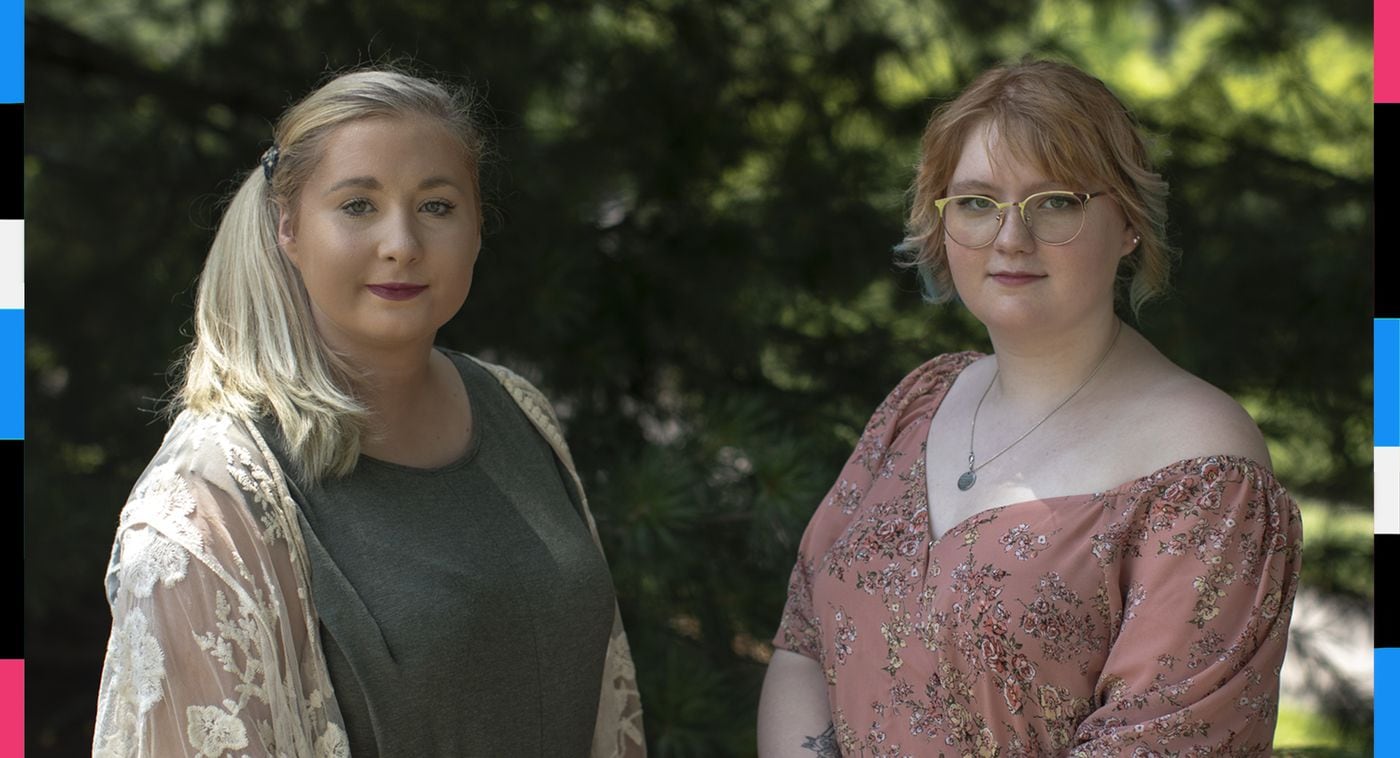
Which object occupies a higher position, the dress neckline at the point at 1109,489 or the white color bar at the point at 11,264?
the white color bar at the point at 11,264

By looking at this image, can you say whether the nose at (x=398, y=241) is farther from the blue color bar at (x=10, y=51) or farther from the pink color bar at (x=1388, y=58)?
the pink color bar at (x=1388, y=58)

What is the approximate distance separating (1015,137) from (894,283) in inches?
59.4

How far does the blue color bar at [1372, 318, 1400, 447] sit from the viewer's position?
1.39 m

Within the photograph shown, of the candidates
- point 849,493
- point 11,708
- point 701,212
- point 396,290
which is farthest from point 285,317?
point 701,212

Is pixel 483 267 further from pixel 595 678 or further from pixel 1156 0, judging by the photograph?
pixel 1156 0

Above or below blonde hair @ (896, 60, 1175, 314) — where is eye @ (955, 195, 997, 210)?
below

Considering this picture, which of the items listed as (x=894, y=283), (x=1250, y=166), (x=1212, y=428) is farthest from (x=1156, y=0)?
(x=1212, y=428)

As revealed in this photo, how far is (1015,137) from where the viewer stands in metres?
1.65

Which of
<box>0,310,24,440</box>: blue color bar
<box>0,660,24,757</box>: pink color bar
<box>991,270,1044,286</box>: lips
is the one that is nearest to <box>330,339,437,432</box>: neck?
<box>0,310,24,440</box>: blue color bar

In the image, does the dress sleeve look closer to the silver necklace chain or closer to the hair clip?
the silver necklace chain

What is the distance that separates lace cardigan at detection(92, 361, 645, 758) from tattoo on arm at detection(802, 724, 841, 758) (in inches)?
23.8

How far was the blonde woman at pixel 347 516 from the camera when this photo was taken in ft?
4.81

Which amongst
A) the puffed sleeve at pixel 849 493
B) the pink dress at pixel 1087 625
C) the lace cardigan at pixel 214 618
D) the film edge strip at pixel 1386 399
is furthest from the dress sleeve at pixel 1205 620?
the lace cardigan at pixel 214 618

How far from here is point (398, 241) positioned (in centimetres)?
165
